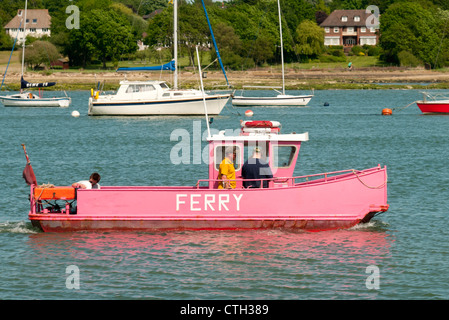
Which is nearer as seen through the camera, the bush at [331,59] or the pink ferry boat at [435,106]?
the pink ferry boat at [435,106]

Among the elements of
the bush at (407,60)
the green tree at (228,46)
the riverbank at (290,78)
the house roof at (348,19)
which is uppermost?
the house roof at (348,19)

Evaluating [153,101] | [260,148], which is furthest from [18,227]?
[153,101]

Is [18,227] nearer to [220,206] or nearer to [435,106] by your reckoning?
[220,206]

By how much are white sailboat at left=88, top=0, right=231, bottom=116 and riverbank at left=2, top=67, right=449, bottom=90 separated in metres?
39.9

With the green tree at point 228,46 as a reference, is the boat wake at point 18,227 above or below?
below

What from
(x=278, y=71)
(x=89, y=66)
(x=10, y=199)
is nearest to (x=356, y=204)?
(x=10, y=199)

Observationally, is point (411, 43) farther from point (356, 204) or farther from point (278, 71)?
point (356, 204)

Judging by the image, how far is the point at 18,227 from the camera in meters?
23.4

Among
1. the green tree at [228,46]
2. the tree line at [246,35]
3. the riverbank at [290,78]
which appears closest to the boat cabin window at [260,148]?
the riverbank at [290,78]

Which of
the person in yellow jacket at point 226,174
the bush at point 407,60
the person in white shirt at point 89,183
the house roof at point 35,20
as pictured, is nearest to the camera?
the person in white shirt at point 89,183

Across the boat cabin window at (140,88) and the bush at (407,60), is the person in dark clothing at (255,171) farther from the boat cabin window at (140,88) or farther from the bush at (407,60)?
the bush at (407,60)

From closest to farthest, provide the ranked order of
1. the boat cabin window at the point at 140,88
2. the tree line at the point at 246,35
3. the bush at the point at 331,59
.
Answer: the boat cabin window at the point at 140,88 < the tree line at the point at 246,35 < the bush at the point at 331,59

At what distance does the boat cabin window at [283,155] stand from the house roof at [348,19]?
150489 mm

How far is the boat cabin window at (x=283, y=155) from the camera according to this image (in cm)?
2223
